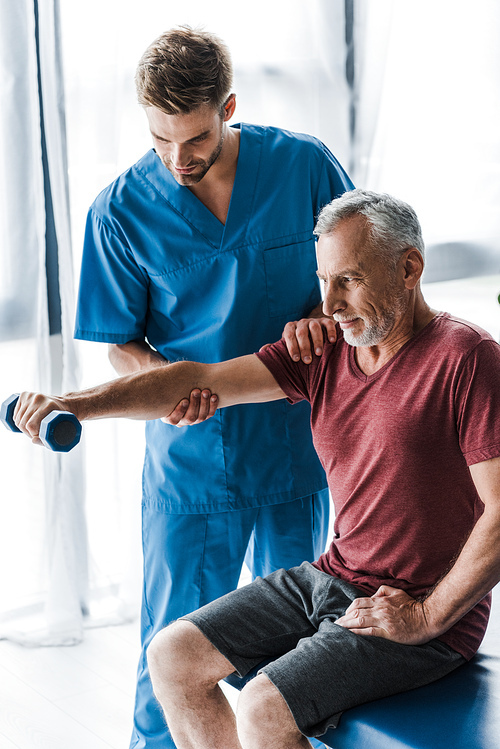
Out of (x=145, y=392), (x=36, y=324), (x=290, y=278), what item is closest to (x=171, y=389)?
(x=145, y=392)

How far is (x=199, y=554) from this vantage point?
1.87 meters

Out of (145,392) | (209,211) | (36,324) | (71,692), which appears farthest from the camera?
(36,324)

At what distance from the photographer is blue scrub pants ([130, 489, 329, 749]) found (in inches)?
73.8

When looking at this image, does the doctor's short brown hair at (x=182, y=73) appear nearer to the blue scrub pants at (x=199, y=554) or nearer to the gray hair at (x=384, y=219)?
the gray hair at (x=384, y=219)

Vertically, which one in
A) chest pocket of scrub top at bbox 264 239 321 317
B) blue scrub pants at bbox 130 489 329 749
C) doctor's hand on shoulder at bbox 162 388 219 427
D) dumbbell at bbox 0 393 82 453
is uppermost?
chest pocket of scrub top at bbox 264 239 321 317

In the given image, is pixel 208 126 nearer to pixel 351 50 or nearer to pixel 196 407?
pixel 196 407

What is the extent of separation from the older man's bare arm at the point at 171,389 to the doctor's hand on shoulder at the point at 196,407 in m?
0.01

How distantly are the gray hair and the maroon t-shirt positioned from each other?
16cm

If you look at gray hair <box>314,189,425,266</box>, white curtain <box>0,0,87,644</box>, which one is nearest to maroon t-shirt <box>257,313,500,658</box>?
gray hair <box>314,189,425,266</box>

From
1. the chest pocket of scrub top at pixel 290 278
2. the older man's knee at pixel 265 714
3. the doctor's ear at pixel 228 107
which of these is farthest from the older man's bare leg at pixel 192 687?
the doctor's ear at pixel 228 107

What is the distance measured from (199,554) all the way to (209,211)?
0.75 metres

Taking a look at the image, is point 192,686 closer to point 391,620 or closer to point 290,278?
point 391,620

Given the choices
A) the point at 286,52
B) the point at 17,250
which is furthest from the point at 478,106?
the point at 17,250

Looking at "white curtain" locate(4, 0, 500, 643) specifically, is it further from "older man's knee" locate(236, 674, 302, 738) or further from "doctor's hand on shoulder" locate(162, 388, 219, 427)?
"older man's knee" locate(236, 674, 302, 738)
